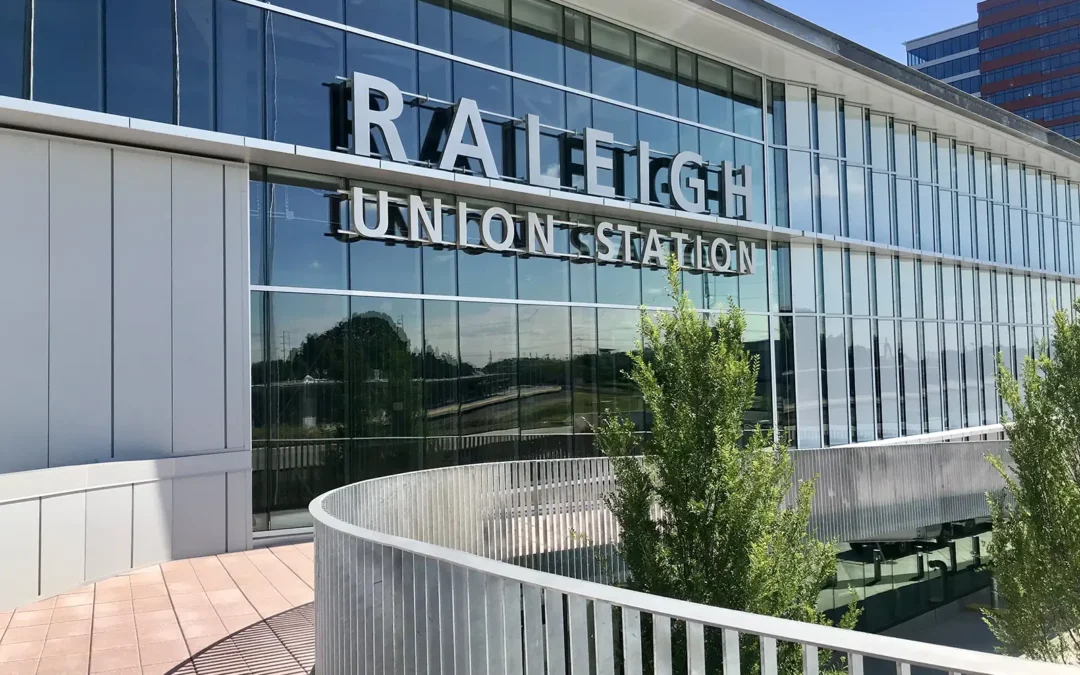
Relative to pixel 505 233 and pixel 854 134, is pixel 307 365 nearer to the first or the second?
pixel 505 233

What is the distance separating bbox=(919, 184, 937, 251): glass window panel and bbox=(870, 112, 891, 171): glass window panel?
2.41 meters

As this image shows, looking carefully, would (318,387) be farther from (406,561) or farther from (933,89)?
(933,89)

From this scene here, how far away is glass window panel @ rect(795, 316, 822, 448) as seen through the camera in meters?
22.0

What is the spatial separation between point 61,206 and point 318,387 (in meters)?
4.55

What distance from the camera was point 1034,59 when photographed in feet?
309

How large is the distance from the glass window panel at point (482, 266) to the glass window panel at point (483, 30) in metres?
3.04

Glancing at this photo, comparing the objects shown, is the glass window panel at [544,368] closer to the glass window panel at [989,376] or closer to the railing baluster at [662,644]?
the railing baluster at [662,644]

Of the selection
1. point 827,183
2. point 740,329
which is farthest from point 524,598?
point 827,183

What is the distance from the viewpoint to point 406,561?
436 cm

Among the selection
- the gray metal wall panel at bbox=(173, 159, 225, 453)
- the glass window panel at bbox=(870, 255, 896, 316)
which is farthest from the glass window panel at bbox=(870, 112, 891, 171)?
the gray metal wall panel at bbox=(173, 159, 225, 453)

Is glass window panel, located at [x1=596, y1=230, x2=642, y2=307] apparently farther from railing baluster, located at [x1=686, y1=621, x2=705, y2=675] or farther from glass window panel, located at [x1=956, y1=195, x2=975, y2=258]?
glass window panel, located at [x1=956, y1=195, x2=975, y2=258]

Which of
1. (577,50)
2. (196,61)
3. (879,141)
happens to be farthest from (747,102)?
(196,61)

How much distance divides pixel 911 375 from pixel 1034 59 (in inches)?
3525

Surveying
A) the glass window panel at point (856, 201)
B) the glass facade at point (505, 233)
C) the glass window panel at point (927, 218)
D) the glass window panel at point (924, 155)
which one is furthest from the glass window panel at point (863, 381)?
the glass window panel at point (924, 155)
